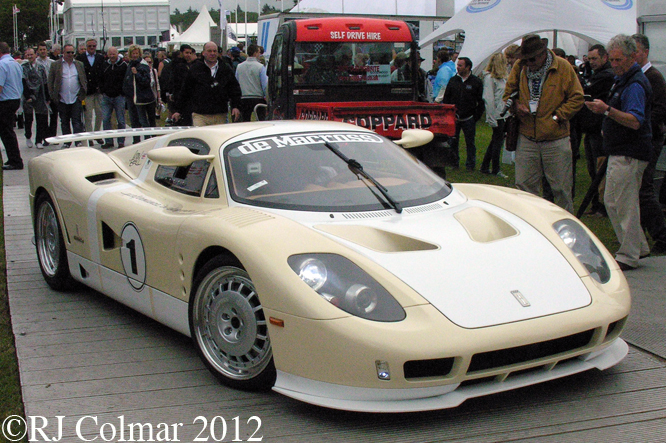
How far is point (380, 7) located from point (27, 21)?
254 ft

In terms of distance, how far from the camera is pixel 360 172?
4.34m

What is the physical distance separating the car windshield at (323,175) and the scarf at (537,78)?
2.53m

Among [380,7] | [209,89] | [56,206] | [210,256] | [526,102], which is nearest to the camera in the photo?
[210,256]

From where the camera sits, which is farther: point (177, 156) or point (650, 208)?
point (650, 208)

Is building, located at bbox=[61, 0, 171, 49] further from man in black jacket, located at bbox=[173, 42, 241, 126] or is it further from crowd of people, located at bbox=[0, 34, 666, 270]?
man in black jacket, located at bbox=[173, 42, 241, 126]

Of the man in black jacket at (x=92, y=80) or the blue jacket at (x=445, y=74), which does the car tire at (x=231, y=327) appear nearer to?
the blue jacket at (x=445, y=74)

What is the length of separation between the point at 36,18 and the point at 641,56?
309 feet

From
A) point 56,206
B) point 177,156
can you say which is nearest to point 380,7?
point 56,206

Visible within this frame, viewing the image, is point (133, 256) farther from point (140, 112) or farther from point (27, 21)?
point (27, 21)

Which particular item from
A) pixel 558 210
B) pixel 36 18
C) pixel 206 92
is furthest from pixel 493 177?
pixel 36 18

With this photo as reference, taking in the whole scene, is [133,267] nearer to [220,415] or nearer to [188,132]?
[188,132]

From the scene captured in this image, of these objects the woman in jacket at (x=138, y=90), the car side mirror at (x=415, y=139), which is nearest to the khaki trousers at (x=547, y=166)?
the car side mirror at (x=415, y=139)
